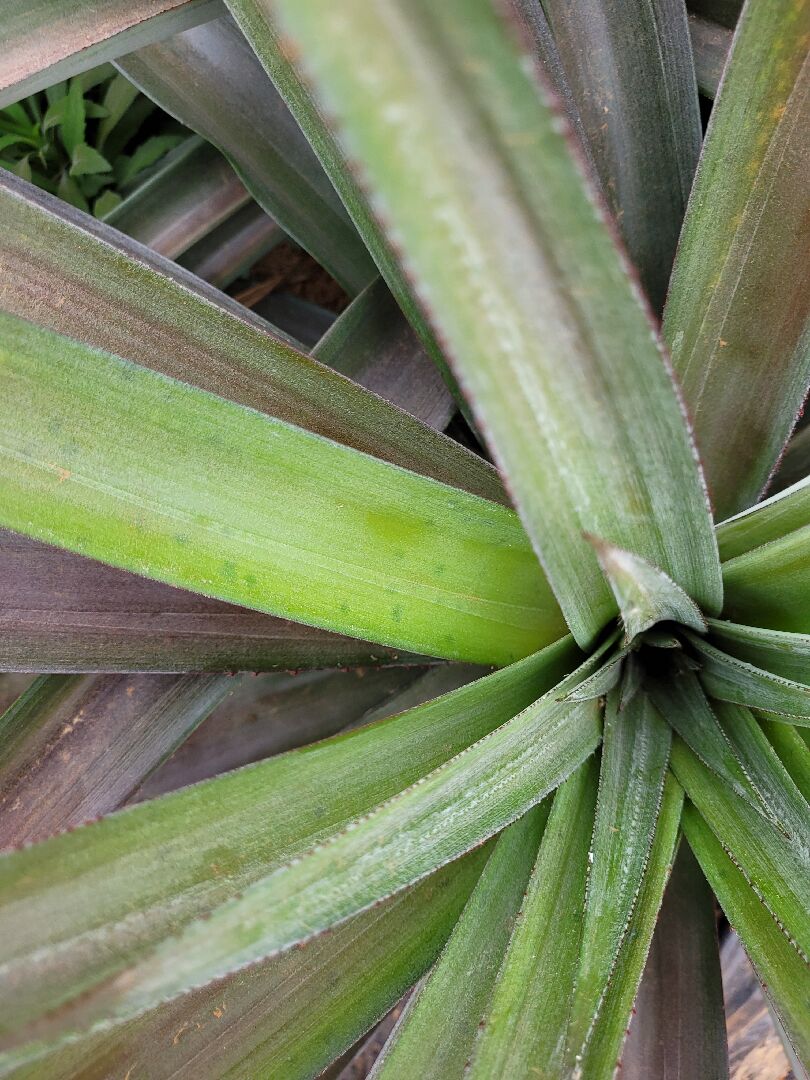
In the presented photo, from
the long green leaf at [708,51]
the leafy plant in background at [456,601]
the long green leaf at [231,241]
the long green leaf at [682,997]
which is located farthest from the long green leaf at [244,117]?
the long green leaf at [682,997]

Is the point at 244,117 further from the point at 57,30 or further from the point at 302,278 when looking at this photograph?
the point at 302,278

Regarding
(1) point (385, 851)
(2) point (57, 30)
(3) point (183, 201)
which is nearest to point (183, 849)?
(1) point (385, 851)

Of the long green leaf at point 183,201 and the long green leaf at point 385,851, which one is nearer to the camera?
the long green leaf at point 385,851

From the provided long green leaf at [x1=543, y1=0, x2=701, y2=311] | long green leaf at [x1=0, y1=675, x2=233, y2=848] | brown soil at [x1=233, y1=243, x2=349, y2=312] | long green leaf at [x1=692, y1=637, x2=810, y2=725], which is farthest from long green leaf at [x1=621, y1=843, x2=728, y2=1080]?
brown soil at [x1=233, y1=243, x2=349, y2=312]

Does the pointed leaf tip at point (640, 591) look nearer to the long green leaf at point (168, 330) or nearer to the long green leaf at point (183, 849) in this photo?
the long green leaf at point (183, 849)

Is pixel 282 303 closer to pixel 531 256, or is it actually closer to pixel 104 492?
pixel 104 492

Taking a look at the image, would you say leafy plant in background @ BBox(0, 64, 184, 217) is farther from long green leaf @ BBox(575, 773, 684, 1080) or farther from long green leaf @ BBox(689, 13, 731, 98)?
long green leaf @ BBox(575, 773, 684, 1080)
